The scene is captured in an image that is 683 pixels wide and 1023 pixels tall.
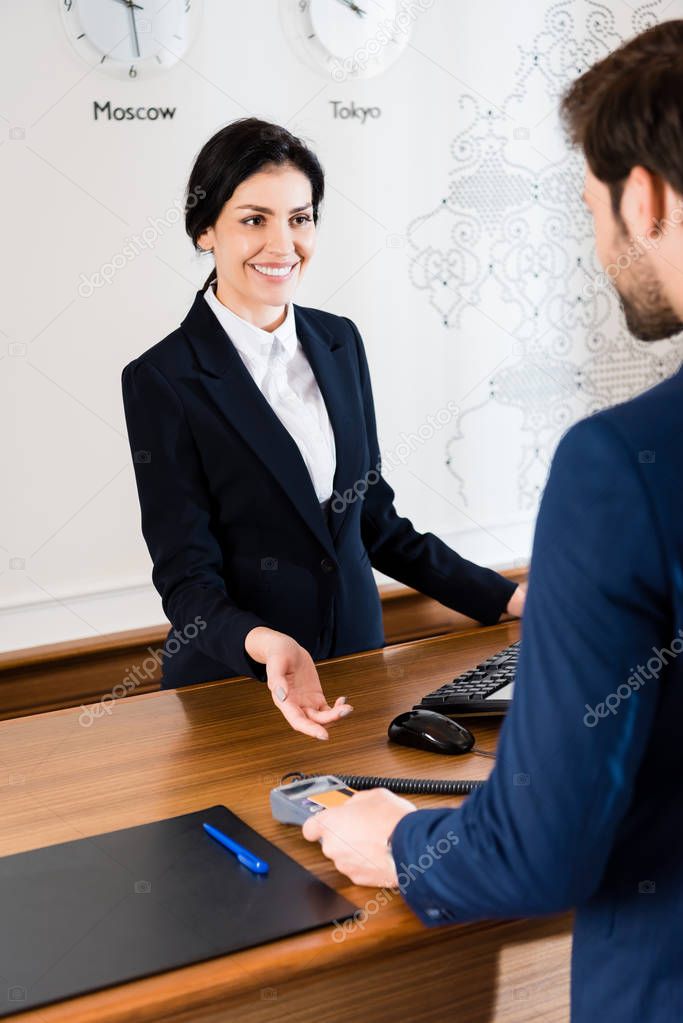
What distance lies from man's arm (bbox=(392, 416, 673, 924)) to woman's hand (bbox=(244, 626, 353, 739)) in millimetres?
667

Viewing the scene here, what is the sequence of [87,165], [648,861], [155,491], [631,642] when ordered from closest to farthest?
[631,642]
[648,861]
[155,491]
[87,165]

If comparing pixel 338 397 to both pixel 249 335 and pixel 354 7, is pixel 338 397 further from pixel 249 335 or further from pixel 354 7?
pixel 354 7

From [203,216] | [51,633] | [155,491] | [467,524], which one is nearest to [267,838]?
[155,491]

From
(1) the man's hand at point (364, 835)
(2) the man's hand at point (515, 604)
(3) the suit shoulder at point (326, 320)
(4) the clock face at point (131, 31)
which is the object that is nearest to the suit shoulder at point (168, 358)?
(3) the suit shoulder at point (326, 320)

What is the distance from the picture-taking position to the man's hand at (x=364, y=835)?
131cm

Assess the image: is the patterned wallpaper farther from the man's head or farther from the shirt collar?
the man's head

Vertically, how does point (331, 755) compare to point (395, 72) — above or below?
below

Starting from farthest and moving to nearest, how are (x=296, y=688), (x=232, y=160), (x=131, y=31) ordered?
(x=131, y=31), (x=232, y=160), (x=296, y=688)

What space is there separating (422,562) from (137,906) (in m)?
1.31

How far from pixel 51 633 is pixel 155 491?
4.75 feet

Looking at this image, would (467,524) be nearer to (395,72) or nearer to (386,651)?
(395,72)

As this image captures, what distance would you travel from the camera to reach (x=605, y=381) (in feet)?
14.4

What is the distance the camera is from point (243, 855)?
1385mm

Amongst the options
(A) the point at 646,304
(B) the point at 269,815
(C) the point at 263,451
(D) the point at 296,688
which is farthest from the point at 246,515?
(A) the point at 646,304
